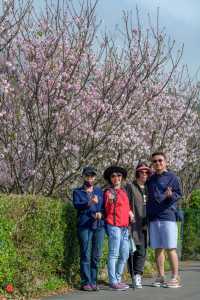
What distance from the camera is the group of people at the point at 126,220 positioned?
9766mm

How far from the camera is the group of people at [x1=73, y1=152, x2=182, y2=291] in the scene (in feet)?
32.0

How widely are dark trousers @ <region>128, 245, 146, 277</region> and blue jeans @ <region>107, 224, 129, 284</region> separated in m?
0.29

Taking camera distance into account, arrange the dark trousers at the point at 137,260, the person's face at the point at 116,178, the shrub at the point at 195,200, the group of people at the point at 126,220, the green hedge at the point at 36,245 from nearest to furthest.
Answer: the green hedge at the point at 36,245
the group of people at the point at 126,220
the person's face at the point at 116,178
the dark trousers at the point at 137,260
the shrub at the point at 195,200

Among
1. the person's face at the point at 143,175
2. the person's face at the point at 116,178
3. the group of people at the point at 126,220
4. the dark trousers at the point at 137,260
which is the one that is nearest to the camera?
the group of people at the point at 126,220

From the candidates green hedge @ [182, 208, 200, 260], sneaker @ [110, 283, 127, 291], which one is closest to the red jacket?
sneaker @ [110, 283, 127, 291]

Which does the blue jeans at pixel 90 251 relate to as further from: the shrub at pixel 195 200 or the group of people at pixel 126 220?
the shrub at pixel 195 200

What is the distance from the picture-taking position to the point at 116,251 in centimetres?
990

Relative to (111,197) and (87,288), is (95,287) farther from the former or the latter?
(111,197)

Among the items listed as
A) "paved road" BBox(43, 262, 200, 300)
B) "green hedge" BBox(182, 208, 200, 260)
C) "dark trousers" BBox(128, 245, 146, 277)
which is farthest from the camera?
"green hedge" BBox(182, 208, 200, 260)

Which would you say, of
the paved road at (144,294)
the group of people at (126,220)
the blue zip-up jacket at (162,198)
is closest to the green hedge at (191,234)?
the paved road at (144,294)

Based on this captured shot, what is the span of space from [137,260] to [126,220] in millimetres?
718

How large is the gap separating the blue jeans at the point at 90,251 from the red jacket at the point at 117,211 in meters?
0.21

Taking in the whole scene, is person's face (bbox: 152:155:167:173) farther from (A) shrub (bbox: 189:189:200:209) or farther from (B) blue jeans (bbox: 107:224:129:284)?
(A) shrub (bbox: 189:189:200:209)

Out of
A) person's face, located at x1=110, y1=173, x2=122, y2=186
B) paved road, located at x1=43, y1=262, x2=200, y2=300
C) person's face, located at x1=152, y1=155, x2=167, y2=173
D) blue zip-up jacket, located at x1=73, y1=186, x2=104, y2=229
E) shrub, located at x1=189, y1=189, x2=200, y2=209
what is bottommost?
paved road, located at x1=43, y1=262, x2=200, y2=300
